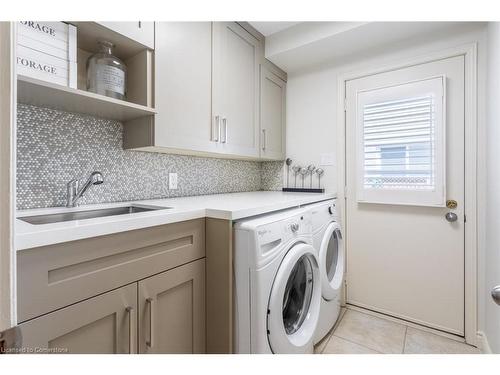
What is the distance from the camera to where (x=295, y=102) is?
2406 mm

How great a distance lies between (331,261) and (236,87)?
1.52 meters

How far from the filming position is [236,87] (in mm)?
1859

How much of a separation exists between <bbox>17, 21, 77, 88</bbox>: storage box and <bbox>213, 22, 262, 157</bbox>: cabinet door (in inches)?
31.9

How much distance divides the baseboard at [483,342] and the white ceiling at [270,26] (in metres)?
2.51

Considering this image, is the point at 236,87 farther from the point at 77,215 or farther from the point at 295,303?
the point at 295,303

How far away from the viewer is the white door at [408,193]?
66.7 inches

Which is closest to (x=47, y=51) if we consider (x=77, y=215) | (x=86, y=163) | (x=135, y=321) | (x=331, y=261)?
(x=86, y=163)

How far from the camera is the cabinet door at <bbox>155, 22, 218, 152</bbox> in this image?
1.33 meters

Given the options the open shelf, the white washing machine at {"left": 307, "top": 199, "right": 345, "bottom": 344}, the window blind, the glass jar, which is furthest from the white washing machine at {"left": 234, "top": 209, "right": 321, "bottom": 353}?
the window blind

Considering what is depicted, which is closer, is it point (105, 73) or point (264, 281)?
point (264, 281)

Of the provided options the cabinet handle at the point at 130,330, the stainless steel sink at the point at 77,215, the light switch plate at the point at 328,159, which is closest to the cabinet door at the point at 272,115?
the light switch plate at the point at 328,159
